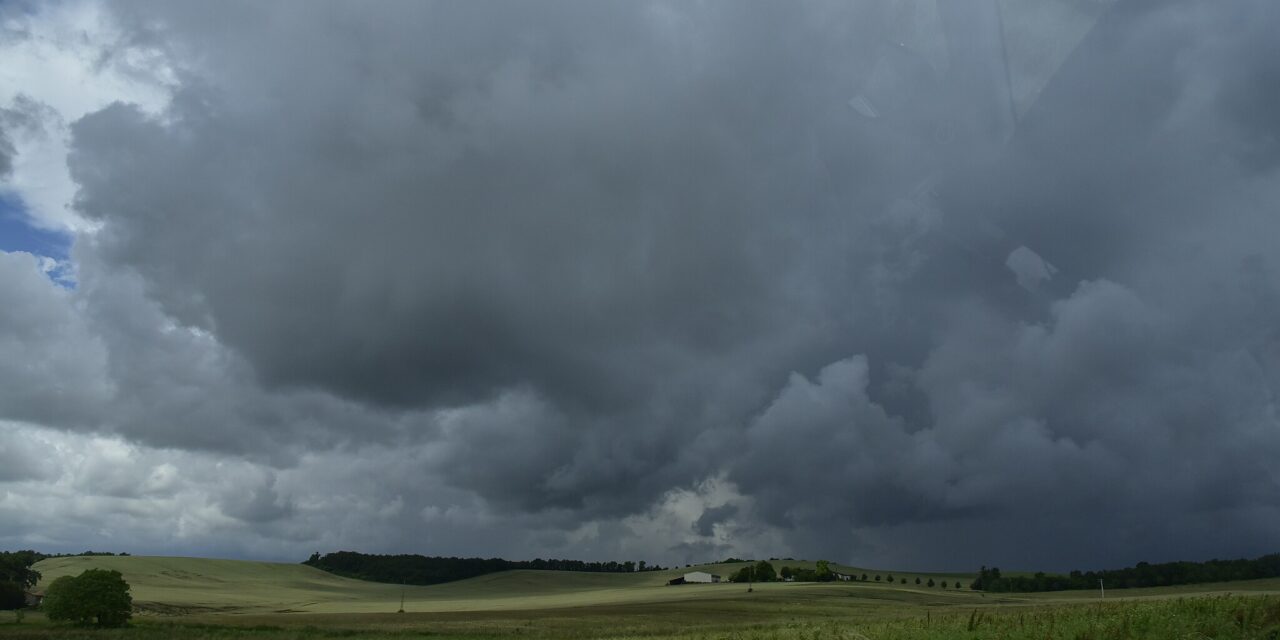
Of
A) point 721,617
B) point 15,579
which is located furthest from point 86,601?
point 15,579

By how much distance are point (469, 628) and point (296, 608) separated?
7271cm

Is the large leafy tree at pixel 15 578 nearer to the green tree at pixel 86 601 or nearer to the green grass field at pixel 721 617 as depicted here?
the green grass field at pixel 721 617

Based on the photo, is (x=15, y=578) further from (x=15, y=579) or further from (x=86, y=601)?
(x=86, y=601)

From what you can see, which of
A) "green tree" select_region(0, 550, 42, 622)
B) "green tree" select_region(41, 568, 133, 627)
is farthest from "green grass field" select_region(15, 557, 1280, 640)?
"green tree" select_region(0, 550, 42, 622)

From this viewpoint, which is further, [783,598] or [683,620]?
[783,598]

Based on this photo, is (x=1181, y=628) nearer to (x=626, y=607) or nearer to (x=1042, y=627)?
(x=1042, y=627)

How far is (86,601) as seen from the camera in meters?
82.9

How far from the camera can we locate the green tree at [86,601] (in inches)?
3255

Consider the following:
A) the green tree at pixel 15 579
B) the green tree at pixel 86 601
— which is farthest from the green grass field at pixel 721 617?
the green tree at pixel 15 579

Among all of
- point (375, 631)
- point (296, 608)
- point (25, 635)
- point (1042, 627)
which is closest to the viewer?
point (1042, 627)

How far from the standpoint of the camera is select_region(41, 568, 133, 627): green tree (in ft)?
271

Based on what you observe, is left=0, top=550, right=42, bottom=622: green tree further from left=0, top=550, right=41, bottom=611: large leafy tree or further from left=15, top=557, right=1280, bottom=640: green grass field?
left=15, top=557, right=1280, bottom=640: green grass field

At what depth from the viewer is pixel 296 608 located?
13662 cm

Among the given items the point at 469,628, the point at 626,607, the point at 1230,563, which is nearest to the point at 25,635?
the point at 469,628
